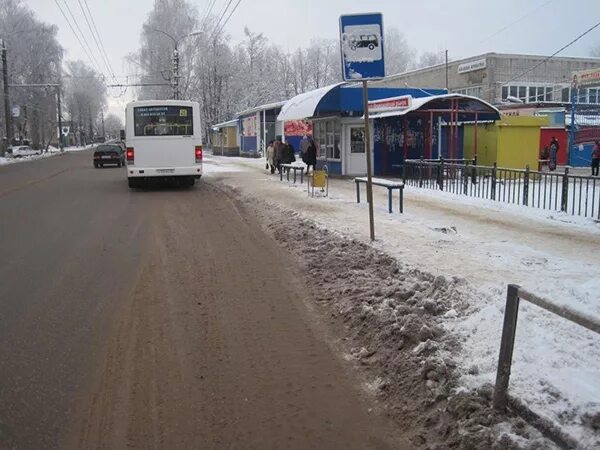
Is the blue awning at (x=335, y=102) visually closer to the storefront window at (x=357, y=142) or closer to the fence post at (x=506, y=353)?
the storefront window at (x=357, y=142)

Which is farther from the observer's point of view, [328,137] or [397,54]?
[397,54]

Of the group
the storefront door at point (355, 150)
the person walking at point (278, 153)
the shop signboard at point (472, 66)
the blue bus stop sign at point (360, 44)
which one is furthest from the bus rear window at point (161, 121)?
the shop signboard at point (472, 66)

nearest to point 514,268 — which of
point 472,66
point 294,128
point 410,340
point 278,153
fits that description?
point 410,340

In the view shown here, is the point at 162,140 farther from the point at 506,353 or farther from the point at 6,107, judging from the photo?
the point at 6,107

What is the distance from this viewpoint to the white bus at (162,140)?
20.4 m

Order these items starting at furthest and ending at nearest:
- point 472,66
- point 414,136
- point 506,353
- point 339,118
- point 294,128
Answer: point 472,66 < point 294,128 < point 414,136 < point 339,118 < point 506,353

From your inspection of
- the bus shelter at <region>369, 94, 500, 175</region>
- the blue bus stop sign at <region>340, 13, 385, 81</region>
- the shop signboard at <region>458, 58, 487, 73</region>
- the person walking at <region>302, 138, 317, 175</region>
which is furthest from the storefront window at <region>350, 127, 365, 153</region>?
the shop signboard at <region>458, 58, 487, 73</region>

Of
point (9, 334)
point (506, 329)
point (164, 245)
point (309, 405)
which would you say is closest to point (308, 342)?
point (309, 405)

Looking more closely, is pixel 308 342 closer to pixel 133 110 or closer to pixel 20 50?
pixel 133 110

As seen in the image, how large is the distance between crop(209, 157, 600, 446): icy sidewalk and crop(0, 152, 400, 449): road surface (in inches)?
40.9

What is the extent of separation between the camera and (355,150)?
82.5ft

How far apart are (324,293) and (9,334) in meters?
3.31

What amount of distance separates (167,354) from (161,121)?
641 inches

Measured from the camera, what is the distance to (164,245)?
10.4 metres
